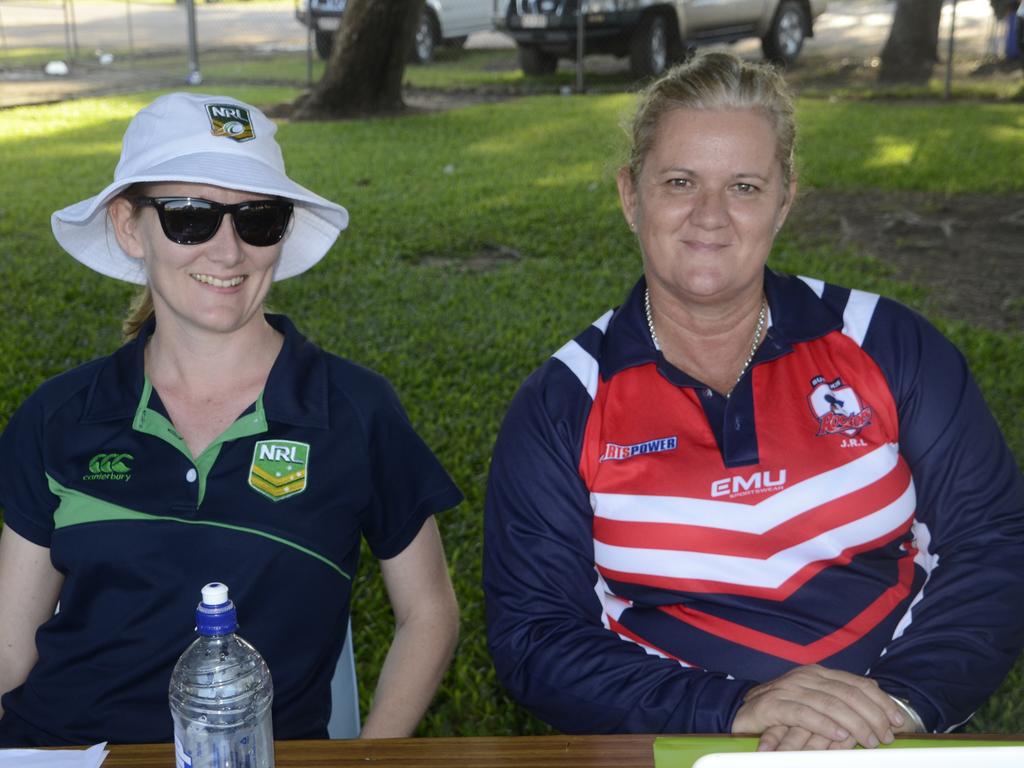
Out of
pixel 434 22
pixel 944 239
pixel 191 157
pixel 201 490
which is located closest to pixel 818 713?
pixel 201 490

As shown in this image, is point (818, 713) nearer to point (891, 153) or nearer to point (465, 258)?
point (465, 258)

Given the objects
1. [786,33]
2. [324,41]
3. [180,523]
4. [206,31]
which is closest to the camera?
[180,523]

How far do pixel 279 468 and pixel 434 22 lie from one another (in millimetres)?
18519

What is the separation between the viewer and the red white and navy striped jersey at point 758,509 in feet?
7.65

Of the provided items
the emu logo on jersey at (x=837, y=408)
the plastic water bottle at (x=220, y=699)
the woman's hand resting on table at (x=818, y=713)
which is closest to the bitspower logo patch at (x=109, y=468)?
the plastic water bottle at (x=220, y=699)

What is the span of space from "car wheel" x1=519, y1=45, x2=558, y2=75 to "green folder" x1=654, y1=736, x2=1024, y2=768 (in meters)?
16.6

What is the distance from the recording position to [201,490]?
2291mm

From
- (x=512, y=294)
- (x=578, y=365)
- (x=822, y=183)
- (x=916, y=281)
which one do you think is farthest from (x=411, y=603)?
(x=822, y=183)

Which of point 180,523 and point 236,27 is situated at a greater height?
point 180,523

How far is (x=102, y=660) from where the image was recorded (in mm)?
2299

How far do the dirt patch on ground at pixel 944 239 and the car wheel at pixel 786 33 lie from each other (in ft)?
29.7

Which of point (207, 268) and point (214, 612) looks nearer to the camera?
point (214, 612)

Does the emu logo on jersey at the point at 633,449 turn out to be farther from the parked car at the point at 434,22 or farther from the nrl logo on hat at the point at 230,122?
the parked car at the point at 434,22

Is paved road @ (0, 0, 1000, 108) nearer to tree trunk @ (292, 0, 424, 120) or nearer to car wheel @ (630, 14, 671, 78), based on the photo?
car wheel @ (630, 14, 671, 78)
